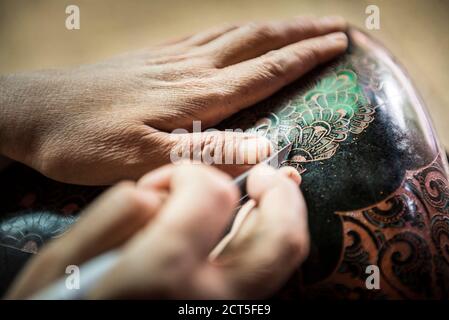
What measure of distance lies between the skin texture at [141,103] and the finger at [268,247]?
0.63 feet

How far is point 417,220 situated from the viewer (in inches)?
20.4

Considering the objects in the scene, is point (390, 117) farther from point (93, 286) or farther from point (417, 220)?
point (93, 286)

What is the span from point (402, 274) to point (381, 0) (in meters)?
1.08

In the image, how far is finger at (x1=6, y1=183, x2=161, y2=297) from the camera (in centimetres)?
30

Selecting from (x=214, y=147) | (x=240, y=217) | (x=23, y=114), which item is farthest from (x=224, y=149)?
(x=23, y=114)

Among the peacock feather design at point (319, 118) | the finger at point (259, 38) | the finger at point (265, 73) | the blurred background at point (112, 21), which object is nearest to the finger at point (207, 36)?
the finger at point (259, 38)

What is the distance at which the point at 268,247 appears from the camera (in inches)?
13.2

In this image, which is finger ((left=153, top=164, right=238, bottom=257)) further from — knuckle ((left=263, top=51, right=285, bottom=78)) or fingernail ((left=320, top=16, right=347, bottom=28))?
fingernail ((left=320, top=16, right=347, bottom=28))

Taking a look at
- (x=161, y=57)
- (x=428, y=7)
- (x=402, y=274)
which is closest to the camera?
(x=402, y=274)

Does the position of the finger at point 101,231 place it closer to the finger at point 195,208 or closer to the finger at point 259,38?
the finger at point 195,208

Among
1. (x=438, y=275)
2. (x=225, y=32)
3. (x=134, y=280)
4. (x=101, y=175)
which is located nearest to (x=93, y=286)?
(x=134, y=280)

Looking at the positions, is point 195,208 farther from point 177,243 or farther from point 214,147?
point 214,147

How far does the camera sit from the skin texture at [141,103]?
0.58m

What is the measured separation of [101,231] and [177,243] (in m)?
0.07
